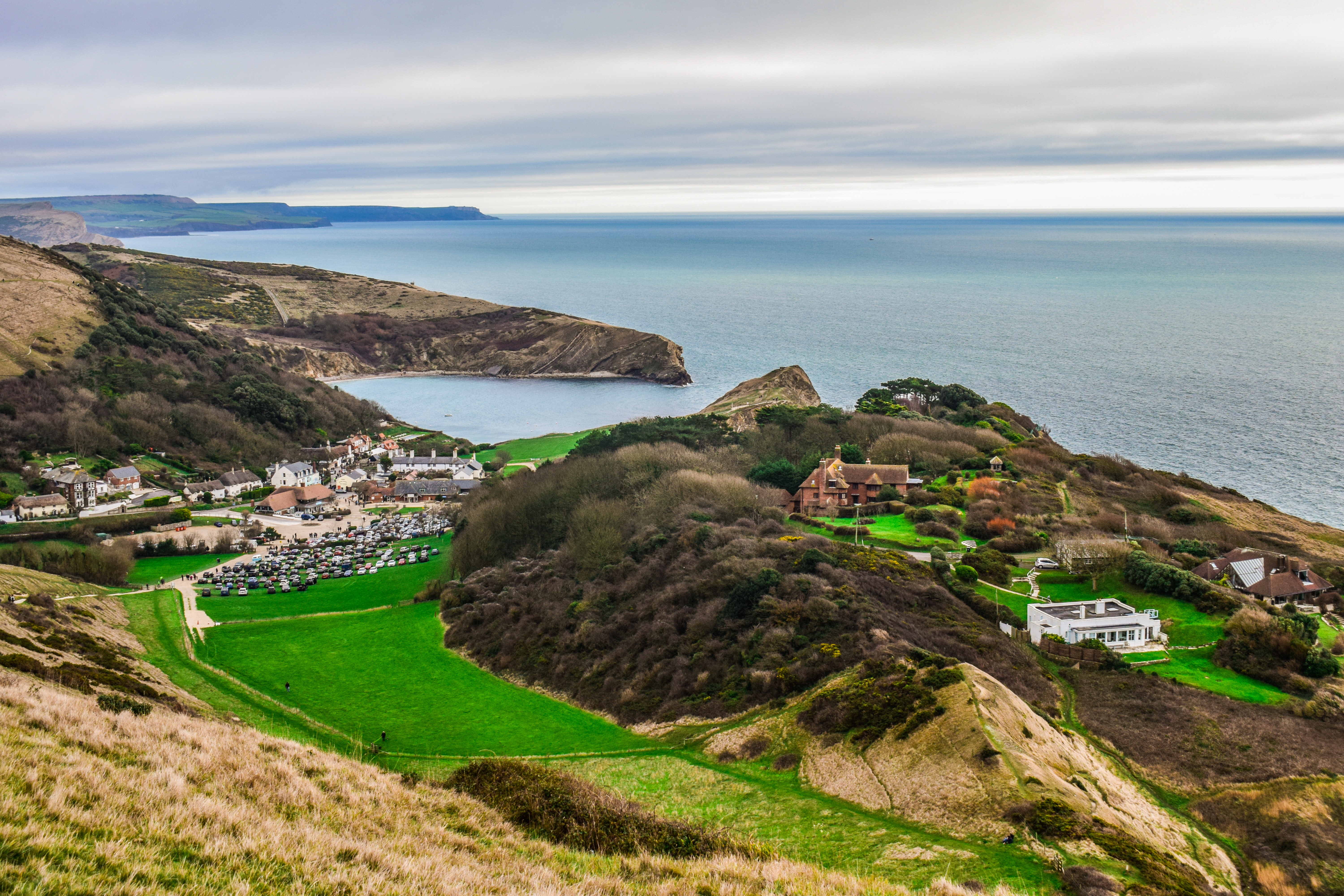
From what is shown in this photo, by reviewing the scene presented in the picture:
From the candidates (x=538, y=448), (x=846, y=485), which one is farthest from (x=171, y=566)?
(x=538, y=448)

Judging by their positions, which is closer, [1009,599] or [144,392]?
[1009,599]

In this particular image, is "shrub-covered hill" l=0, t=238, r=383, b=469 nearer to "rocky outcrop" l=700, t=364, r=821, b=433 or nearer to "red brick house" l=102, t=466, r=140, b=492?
"red brick house" l=102, t=466, r=140, b=492

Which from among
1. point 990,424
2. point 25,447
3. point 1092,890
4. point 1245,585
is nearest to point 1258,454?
point 990,424

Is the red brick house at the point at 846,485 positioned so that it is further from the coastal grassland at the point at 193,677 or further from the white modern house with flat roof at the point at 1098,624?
the coastal grassland at the point at 193,677

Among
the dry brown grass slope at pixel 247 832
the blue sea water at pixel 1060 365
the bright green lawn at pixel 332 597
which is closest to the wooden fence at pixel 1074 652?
the dry brown grass slope at pixel 247 832

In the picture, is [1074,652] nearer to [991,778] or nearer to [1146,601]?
[1146,601]

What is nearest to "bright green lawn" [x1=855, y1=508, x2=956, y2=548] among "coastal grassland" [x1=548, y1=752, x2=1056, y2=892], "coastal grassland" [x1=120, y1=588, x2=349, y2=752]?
"coastal grassland" [x1=548, y1=752, x2=1056, y2=892]

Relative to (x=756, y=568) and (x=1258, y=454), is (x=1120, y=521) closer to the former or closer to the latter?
(x=756, y=568)
